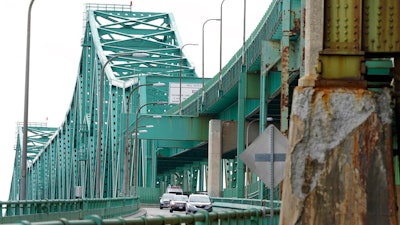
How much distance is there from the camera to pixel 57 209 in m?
45.8

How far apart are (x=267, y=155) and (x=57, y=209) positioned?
1031 inches

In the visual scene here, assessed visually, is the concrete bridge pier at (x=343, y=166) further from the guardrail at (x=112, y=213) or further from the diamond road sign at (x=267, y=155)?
the diamond road sign at (x=267, y=155)

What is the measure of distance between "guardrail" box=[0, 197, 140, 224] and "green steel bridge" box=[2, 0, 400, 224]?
87 mm

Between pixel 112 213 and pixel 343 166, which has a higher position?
pixel 112 213

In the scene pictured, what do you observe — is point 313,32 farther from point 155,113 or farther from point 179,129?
point 155,113

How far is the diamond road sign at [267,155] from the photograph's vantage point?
2048 centimetres

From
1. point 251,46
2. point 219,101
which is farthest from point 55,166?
point 251,46

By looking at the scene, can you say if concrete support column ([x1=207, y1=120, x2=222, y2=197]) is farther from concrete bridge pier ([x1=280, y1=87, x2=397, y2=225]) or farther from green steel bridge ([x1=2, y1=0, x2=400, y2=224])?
concrete bridge pier ([x1=280, y1=87, x2=397, y2=225])

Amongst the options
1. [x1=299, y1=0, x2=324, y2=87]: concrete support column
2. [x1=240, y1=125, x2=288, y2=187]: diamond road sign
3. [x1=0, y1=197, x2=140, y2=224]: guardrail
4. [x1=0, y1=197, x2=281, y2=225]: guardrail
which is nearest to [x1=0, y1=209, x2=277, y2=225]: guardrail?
[x1=0, y1=197, x2=281, y2=225]: guardrail

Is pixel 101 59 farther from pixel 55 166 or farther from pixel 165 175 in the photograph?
pixel 165 175

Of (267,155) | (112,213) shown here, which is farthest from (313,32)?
(112,213)

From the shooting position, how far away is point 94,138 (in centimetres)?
11994

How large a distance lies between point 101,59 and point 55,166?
39.6 metres

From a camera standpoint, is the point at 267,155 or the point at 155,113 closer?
the point at 267,155
